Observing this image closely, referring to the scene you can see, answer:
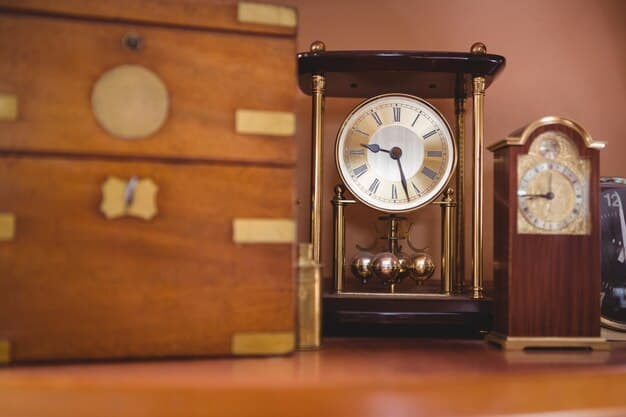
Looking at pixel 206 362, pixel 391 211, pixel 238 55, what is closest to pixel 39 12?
pixel 238 55

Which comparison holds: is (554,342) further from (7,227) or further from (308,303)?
(7,227)

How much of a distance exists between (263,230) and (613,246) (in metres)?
0.68

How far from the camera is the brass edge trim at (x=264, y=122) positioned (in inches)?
34.8

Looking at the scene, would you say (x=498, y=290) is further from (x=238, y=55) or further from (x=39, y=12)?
(x=39, y=12)

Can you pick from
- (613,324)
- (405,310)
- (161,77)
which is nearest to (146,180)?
(161,77)

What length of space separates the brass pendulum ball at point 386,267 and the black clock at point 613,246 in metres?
0.38

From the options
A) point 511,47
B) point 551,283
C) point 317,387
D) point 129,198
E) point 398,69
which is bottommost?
point 317,387

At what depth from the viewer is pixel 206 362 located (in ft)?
2.77

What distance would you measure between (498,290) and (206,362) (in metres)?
0.51

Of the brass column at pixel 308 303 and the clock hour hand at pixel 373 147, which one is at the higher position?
the clock hour hand at pixel 373 147

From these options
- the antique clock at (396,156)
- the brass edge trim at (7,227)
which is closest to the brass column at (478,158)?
the antique clock at (396,156)

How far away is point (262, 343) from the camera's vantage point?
2.88 ft

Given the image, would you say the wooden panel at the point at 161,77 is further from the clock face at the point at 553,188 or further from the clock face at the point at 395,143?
the clock face at the point at 553,188

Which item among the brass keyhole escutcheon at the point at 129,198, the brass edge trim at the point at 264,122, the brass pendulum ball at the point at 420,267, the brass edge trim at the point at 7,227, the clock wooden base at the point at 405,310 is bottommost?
the clock wooden base at the point at 405,310
